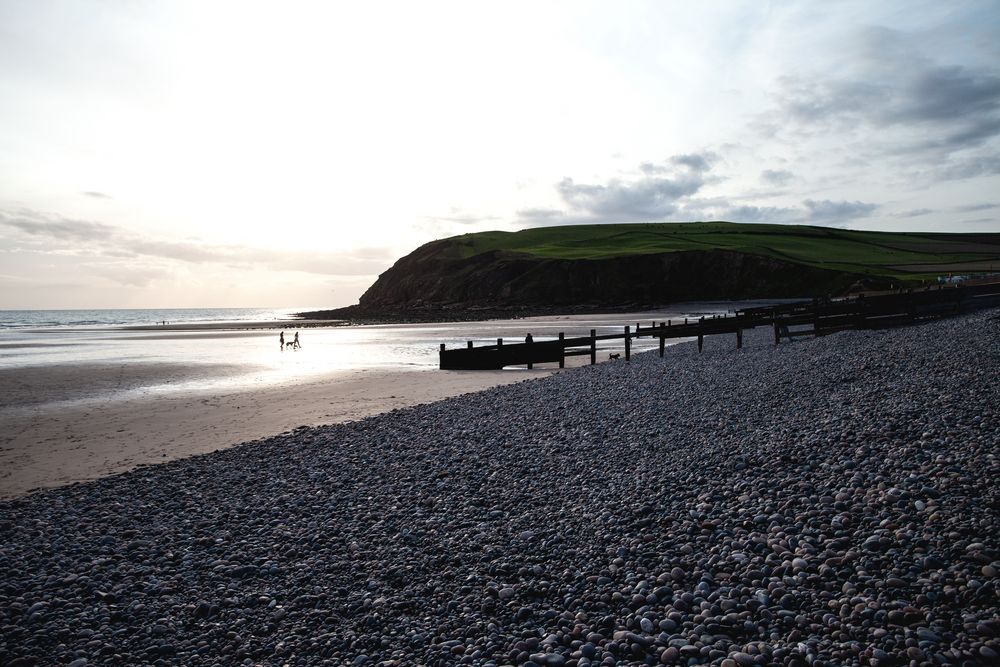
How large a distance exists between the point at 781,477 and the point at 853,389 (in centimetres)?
680

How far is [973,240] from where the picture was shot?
13175 centimetres

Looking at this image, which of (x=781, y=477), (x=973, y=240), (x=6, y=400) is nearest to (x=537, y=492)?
(x=781, y=477)

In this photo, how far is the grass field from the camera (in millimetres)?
96500

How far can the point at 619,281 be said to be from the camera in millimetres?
101875

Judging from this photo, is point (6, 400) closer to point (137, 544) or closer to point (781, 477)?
point (137, 544)

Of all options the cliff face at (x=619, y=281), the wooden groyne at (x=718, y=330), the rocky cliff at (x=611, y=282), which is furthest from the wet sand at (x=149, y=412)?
the cliff face at (x=619, y=281)

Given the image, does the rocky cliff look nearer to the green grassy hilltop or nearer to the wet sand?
the green grassy hilltop

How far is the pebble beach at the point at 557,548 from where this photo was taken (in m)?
5.73

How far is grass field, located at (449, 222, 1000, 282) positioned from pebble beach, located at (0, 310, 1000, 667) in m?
81.5

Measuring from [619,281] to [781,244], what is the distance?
41.3 m

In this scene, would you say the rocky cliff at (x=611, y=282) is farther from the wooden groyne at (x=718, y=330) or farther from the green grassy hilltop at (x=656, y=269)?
the wooden groyne at (x=718, y=330)

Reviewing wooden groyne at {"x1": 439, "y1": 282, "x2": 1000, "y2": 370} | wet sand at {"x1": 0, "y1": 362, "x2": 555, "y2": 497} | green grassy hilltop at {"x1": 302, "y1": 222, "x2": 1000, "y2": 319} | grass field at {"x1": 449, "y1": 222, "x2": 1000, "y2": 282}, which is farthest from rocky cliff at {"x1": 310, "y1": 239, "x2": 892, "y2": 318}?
wet sand at {"x1": 0, "y1": 362, "x2": 555, "y2": 497}

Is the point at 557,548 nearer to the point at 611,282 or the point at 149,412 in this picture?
the point at 149,412

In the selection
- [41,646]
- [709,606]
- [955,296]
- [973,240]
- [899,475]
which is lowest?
[41,646]
